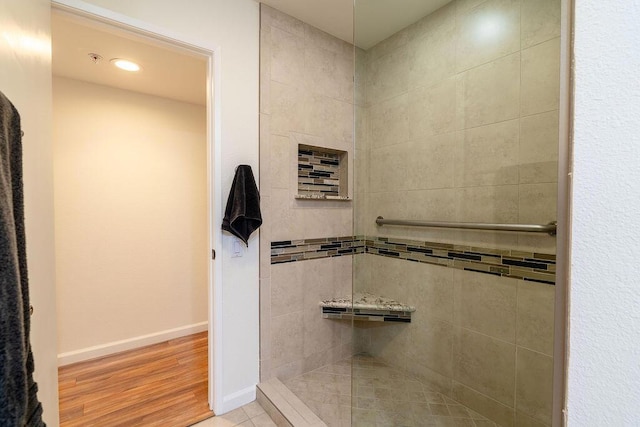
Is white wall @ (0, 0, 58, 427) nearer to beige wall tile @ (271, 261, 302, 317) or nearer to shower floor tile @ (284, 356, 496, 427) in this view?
beige wall tile @ (271, 261, 302, 317)

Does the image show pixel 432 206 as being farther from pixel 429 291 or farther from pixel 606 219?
pixel 606 219

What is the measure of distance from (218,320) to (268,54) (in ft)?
5.63

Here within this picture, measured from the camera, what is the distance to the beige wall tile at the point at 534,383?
126cm

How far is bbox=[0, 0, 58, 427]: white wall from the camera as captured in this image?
759 mm


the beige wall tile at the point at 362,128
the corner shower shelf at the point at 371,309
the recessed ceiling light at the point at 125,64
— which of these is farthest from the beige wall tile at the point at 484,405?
the recessed ceiling light at the point at 125,64

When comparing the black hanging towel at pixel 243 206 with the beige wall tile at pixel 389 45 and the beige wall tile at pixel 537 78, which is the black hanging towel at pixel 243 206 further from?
the beige wall tile at pixel 537 78

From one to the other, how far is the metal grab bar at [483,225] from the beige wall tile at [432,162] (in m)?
0.24

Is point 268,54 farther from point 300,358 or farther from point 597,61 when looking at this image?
point 300,358

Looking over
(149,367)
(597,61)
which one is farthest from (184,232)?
(597,61)

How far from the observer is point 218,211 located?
1629 millimetres

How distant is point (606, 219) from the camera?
0.39 m

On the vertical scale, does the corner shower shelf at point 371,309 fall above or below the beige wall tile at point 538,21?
below

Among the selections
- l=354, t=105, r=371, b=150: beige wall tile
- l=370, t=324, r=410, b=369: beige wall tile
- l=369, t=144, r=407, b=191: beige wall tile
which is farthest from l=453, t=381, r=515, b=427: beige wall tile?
l=354, t=105, r=371, b=150: beige wall tile

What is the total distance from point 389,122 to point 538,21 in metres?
0.90
